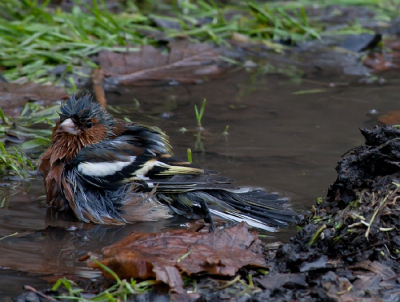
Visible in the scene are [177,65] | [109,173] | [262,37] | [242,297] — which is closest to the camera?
[242,297]

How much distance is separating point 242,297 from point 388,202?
95cm

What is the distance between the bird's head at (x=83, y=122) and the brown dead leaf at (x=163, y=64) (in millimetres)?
2322

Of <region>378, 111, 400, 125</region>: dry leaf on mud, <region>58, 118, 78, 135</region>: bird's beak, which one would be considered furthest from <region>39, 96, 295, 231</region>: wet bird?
<region>378, 111, 400, 125</region>: dry leaf on mud

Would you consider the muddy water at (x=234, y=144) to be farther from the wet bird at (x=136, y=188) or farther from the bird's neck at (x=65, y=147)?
the bird's neck at (x=65, y=147)

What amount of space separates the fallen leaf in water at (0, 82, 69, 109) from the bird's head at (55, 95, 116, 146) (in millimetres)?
1701

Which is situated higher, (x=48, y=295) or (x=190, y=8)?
(x=190, y=8)

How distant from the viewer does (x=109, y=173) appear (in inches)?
164

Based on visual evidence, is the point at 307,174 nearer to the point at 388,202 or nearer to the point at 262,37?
the point at 388,202

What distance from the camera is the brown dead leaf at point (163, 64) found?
22.4ft

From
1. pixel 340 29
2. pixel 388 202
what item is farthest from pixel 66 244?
pixel 340 29

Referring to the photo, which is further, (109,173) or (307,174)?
(307,174)

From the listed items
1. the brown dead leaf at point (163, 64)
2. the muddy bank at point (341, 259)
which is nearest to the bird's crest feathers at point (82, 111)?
the muddy bank at point (341, 259)

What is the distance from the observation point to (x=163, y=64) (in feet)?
23.2

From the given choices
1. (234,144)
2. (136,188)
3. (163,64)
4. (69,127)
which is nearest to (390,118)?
(234,144)
